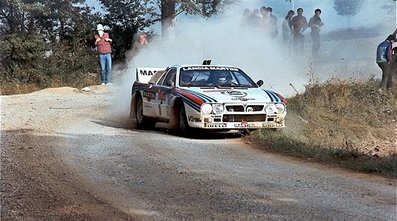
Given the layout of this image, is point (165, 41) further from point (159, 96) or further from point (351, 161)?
point (351, 161)

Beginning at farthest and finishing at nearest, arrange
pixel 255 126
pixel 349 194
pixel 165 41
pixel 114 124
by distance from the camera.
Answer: pixel 165 41 → pixel 114 124 → pixel 255 126 → pixel 349 194

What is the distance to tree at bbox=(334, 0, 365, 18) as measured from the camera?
89.2ft

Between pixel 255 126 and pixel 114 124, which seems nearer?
pixel 255 126

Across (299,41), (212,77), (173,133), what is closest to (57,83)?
(299,41)

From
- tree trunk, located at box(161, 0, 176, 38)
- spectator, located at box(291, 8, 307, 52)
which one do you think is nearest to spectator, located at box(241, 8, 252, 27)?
spectator, located at box(291, 8, 307, 52)

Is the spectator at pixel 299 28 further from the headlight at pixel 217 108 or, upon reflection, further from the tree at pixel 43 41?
the headlight at pixel 217 108

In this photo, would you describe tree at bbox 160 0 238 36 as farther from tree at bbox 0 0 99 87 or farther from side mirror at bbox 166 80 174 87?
side mirror at bbox 166 80 174 87

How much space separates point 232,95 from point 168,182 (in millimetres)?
4710

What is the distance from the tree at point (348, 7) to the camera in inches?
1070

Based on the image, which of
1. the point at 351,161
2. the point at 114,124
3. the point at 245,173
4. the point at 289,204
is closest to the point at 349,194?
the point at 289,204

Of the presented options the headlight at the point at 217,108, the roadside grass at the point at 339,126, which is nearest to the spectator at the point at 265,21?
the roadside grass at the point at 339,126

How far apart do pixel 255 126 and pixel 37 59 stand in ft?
64.9

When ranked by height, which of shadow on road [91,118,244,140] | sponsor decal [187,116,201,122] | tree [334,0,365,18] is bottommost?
shadow on road [91,118,244,140]

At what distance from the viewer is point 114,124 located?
15211 mm
